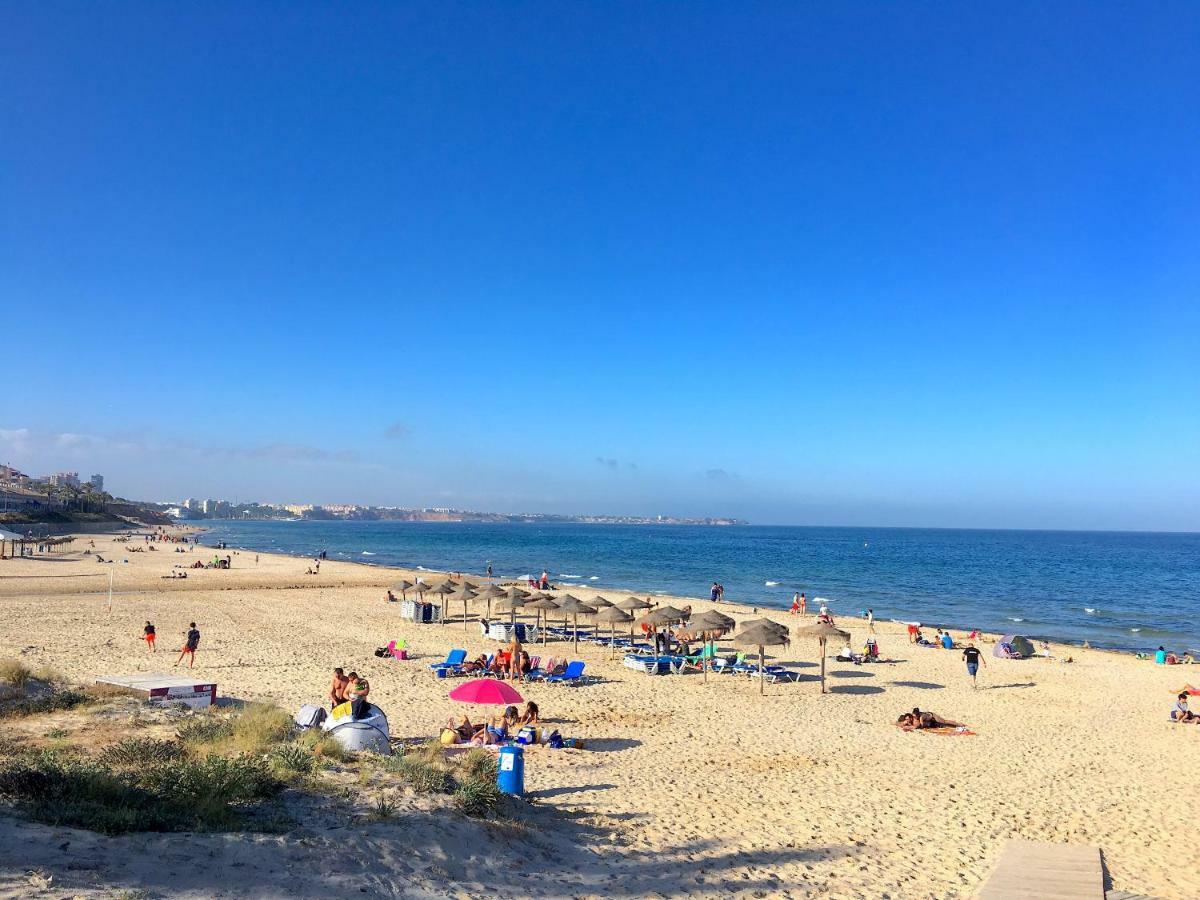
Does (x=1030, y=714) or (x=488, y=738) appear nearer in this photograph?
(x=488, y=738)

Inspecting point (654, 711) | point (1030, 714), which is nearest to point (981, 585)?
point (1030, 714)

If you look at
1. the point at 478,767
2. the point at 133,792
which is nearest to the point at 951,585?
the point at 478,767

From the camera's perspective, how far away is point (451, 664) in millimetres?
18625

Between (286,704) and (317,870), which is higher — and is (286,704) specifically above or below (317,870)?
below

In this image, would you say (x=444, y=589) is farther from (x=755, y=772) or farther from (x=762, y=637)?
(x=755, y=772)

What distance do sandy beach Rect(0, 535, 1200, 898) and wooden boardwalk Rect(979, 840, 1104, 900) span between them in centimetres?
31

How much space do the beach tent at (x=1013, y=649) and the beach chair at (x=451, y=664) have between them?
660 inches

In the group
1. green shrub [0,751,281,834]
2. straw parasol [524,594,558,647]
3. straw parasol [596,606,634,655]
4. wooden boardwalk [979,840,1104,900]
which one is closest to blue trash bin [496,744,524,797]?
green shrub [0,751,281,834]

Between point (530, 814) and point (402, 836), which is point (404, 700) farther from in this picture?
point (402, 836)

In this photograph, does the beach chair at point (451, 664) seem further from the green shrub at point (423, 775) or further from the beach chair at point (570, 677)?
the green shrub at point (423, 775)

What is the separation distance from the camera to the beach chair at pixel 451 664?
1809 cm

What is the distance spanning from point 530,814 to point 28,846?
14.8 feet

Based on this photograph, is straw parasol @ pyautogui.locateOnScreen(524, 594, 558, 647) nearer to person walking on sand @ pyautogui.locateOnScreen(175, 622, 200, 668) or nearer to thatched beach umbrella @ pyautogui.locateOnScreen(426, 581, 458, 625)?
thatched beach umbrella @ pyautogui.locateOnScreen(426, 581, 458, 625)

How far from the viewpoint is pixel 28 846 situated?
5.27 metres
